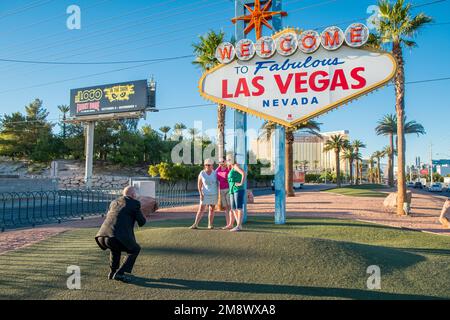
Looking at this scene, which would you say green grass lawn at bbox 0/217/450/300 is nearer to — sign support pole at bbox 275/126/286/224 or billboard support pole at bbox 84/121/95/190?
sign support pole at bbox 275/126/286/224

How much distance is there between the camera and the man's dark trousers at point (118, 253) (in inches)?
199

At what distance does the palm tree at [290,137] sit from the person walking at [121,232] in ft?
63.4

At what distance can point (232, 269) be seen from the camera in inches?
223

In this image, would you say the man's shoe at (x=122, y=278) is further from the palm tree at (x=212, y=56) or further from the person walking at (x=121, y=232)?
the palm tree at (x=212, y=56)

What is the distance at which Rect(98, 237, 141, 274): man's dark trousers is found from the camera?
505 cm

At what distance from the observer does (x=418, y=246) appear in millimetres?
7965

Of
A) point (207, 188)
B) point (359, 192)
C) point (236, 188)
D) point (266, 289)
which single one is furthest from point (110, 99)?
point (266, 289)

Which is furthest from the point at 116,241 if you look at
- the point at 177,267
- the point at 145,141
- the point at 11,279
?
the point at 145,141

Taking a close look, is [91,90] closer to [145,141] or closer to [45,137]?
[145,141]

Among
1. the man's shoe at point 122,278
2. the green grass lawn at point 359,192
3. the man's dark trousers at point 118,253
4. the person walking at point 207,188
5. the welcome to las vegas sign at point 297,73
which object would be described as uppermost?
the welcome to las vegas sign at point 297,73

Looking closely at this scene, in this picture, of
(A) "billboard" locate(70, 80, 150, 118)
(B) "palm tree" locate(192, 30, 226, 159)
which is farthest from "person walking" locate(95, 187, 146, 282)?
(A) "billboard" locate(70, 80, 150, 118)

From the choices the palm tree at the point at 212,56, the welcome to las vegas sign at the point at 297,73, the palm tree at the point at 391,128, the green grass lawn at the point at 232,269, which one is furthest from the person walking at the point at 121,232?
the palm tree at the point at 391,128

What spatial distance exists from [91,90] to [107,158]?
465 inches

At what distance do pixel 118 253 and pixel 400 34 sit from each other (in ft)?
50.5
